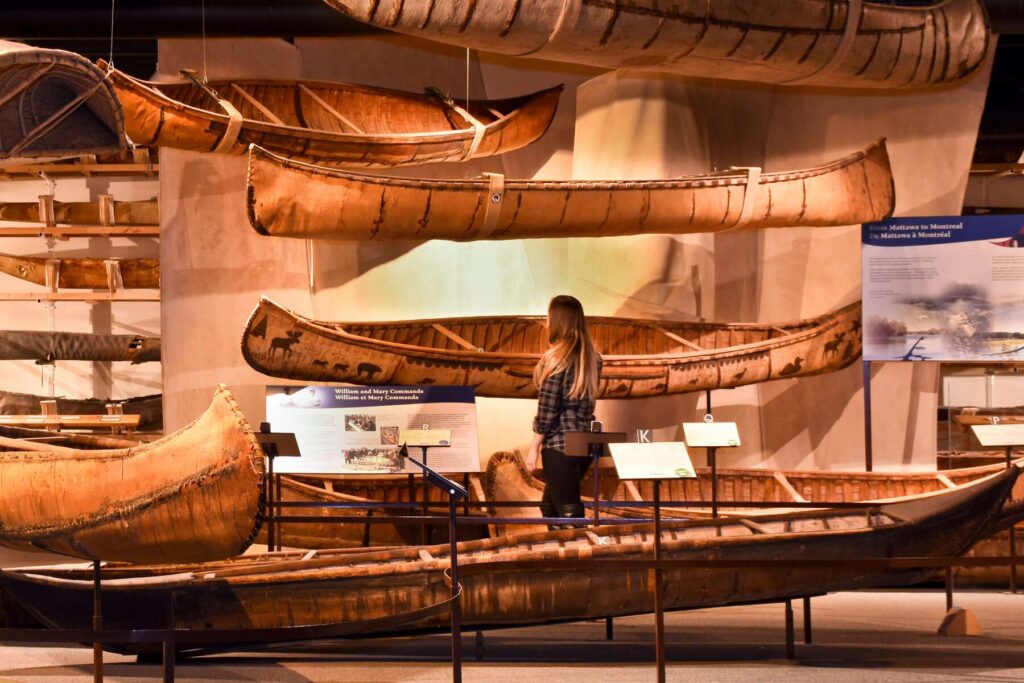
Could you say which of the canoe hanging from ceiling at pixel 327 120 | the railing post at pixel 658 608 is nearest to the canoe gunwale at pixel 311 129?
the canoe hanging from ceiling at pixel 327 120

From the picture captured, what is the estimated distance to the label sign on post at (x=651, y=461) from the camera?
4.02m

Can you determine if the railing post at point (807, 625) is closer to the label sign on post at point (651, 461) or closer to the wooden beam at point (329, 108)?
the label sign on post at point (651, 461)

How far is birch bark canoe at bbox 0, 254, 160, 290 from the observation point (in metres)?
11.6

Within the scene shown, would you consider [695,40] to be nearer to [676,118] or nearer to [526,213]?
[526,213]

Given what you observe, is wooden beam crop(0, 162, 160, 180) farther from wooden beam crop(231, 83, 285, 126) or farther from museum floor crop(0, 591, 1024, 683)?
museum floor crop(0, 591, 1024, 683)

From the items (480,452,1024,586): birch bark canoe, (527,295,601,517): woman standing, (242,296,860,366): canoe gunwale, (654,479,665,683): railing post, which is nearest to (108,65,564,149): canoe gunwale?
(242,296,860,366): canoe gunwale

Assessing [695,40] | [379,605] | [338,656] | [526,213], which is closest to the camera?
[379,605]

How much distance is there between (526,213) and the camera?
7008mm

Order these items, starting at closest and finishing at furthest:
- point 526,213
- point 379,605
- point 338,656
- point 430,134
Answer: point 379,605
point 338,656
point 526,213
point 430,134

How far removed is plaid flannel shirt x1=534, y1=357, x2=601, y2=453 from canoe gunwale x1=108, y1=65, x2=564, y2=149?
2.62 metres

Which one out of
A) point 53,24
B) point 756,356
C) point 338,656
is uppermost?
point 53,24

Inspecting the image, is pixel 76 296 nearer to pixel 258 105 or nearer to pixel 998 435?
pixel 258 105

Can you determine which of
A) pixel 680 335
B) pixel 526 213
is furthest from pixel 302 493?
pixel 680 335

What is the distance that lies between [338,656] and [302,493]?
2419 mm
